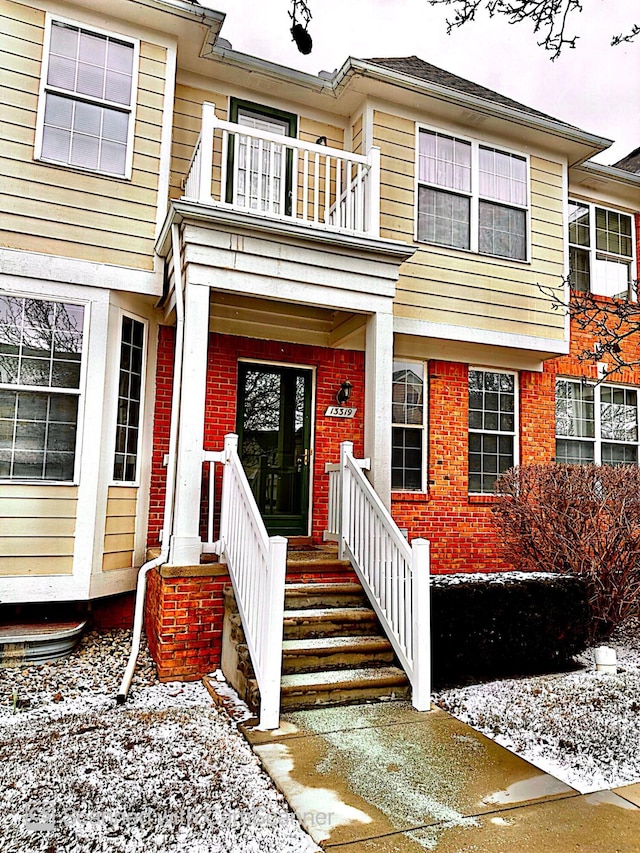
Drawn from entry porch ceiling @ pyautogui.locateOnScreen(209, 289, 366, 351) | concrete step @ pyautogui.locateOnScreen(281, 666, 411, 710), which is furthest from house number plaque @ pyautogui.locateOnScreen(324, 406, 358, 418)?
concrete step @ pyautogui.locateOnScreen(281, 666, 411, 710)

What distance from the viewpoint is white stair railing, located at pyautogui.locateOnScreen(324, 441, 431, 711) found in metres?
4.86

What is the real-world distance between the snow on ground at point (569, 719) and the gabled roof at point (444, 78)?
720 centimetres

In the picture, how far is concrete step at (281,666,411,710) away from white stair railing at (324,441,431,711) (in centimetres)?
15

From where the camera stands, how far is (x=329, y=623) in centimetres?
535

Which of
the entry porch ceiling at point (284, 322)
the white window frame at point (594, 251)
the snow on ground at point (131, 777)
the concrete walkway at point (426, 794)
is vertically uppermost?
the white window frame at point (594, 251)

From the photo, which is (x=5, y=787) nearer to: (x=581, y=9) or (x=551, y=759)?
(x=551, y=759)

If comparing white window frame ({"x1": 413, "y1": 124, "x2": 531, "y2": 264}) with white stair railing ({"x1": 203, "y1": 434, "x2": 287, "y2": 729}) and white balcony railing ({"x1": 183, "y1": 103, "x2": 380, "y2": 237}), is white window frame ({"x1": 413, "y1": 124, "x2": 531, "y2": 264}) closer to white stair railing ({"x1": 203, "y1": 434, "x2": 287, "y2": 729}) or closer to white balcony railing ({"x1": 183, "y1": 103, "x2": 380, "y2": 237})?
white balcony railing ({"x1": 183, "y1": 103, "x2": 380, "y2": 237})

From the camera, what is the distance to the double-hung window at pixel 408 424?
27.9 ft

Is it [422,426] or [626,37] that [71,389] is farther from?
[626,37]

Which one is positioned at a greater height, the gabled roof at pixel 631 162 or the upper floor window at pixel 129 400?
the gabled roof at pixel 631 162

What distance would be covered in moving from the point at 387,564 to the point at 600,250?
7.53 m

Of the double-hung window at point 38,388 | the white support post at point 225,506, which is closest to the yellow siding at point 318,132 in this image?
the double-hung window at point 38,388

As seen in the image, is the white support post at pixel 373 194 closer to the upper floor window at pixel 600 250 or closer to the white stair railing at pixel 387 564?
the white stair railing at pixel 387 564

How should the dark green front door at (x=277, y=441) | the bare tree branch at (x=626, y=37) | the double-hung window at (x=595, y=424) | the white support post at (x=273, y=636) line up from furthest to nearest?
1. the double-hung window at (x=595, y=424)
2. the dark green front door at (x=277, y=441)
3. the white support post at (x=273, y=636)
4. the bare tree branch at (x=626, y=37)
